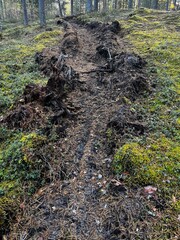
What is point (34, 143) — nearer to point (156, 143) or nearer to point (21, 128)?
point (21, 128)

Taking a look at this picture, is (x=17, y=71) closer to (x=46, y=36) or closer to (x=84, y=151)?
(x=84, y=151)

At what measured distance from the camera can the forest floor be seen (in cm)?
336

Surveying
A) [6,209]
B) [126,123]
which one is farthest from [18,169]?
[126,123]

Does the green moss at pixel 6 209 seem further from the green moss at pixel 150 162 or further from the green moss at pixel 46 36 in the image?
the green moss at pixel 46 36

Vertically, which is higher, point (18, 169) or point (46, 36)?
point (46, 36)

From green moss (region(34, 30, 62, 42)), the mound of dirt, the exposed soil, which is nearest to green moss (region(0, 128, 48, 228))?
the exposed soil

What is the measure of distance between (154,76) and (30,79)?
16.6 feet

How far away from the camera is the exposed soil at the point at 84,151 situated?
3.37 meters

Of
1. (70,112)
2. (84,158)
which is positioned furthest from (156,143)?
(70,112)

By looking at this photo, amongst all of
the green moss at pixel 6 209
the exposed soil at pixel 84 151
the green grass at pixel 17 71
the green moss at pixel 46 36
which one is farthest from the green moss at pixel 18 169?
the green moss at pixel 46 36

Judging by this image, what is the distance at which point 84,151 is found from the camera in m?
4.77

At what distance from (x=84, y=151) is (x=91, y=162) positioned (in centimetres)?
38

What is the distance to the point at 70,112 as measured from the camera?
6.02 meters

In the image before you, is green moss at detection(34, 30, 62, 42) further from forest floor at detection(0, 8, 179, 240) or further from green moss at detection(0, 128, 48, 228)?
green moss at detection(0, 128, 48, 228)
